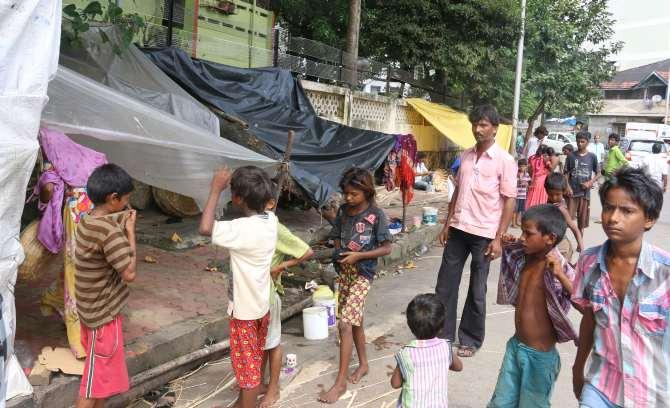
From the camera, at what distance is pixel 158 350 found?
3.92 m

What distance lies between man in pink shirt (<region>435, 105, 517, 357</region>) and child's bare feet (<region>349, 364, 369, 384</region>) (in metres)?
0.82

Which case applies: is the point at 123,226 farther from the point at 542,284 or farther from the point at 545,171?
the point at 545,171

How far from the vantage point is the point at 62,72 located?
3.54m

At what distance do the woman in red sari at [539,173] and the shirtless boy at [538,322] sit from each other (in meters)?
7.04

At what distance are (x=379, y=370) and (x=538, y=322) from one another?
1.69 meters

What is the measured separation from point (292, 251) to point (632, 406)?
1.95 metres

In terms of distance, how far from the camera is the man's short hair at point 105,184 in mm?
2943

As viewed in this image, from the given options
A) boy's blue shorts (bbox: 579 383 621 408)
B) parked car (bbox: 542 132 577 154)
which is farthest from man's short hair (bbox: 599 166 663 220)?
parked car (bbox: 542 132 577 154)

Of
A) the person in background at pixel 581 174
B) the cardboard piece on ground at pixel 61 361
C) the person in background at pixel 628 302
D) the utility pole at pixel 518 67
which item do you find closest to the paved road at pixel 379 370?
the cardboard piece on ground at pixel 61 361

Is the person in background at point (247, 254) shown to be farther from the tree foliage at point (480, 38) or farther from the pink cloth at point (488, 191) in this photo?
the tree foliage at point (480, 38)

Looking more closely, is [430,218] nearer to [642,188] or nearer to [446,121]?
[446,121]

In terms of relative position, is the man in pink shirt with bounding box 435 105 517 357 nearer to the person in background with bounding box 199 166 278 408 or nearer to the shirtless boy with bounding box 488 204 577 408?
the shirtless boy with bounding box 488 204 577 408

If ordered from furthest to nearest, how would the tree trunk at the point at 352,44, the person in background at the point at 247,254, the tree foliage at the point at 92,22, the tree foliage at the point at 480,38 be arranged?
the tree foliage at the point at 480,38 → the tree trunk at the point at 352,44 → the tree foliage at the point at 92,22 → the person in background at the point at 247,254

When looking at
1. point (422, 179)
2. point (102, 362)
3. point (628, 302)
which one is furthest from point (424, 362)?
point (422, 179)
